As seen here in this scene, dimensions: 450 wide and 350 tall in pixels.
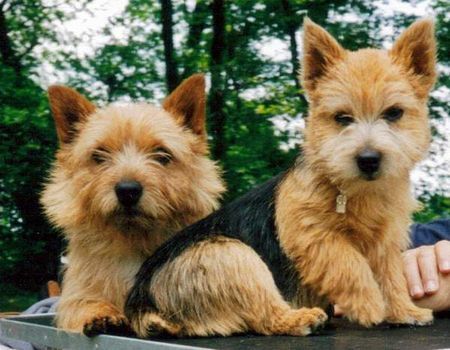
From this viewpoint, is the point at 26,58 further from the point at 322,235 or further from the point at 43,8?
the point at 322,235

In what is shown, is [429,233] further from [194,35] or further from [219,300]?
[194,35]

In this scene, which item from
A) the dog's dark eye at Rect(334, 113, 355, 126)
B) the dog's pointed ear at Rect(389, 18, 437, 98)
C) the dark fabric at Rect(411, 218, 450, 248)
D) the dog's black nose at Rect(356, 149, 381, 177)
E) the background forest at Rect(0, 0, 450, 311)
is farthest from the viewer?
the background forest at Rect(0, 0, 450, 311)

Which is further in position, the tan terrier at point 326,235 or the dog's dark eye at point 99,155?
the dog's dark eye at point 99,155

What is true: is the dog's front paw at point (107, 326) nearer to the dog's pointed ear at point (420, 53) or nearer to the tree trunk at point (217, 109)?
the dog's pointed ear at point (420, 53)

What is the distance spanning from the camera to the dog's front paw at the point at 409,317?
7.04 ft

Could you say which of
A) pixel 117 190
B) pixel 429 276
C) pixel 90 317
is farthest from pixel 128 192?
pixel 429 276

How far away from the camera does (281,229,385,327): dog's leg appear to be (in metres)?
2.04

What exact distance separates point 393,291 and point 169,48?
323 inches

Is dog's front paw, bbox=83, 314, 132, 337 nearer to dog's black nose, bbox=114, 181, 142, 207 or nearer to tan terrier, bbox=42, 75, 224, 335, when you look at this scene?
tan terrier, bbox=42, 75, 224, 335

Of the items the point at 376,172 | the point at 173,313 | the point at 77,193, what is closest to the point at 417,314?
the point at 376,172

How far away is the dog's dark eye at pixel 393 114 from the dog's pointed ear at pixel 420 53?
144 millimetres

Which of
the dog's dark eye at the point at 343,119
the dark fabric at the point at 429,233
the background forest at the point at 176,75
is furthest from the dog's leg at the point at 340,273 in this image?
the background forest at the point at 176,75

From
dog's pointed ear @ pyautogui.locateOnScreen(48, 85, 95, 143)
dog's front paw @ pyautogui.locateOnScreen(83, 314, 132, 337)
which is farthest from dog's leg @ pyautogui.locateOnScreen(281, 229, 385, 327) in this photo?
dog's pointed ear @ pyautogui.locateOnScreen(48, 85, 95, 143)

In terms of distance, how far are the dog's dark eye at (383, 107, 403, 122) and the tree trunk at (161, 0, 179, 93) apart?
26.3 ft
